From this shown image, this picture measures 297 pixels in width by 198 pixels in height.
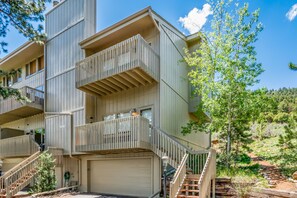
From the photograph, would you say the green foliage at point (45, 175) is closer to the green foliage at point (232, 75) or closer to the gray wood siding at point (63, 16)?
the gray wood siding at point (63, 16)

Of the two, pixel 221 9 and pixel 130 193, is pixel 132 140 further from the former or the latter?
pixel 221 9

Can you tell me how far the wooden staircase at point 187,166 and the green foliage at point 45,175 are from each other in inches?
267

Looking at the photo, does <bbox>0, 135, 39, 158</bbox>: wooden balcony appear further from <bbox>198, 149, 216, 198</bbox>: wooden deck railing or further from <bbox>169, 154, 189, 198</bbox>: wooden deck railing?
<bbox>198, 149, 216, 198</bbox>: wooden deck railing

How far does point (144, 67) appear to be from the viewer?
1225 cm

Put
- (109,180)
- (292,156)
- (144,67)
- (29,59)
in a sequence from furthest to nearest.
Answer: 1. (29,59)
2. (109,180)
3. (144,67)
4. (292,156)

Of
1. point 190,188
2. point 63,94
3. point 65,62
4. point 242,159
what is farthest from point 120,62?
point 242,159

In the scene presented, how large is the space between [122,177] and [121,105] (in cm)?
392

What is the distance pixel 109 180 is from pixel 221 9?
11110 millimetres

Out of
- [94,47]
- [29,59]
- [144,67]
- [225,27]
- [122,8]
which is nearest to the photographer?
[144,67]

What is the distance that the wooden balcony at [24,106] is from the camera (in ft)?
60.3

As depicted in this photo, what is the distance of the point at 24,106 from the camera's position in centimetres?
1823

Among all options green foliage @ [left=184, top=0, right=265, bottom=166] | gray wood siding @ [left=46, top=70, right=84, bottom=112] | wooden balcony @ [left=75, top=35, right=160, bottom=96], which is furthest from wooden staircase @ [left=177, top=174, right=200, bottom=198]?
gray wood siding @ [left=46, top=70, right=84, bottom=112]

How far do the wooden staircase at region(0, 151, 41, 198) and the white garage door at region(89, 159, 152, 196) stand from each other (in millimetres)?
3459

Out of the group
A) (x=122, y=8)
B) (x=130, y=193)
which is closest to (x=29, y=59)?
(x=122, y=8)
